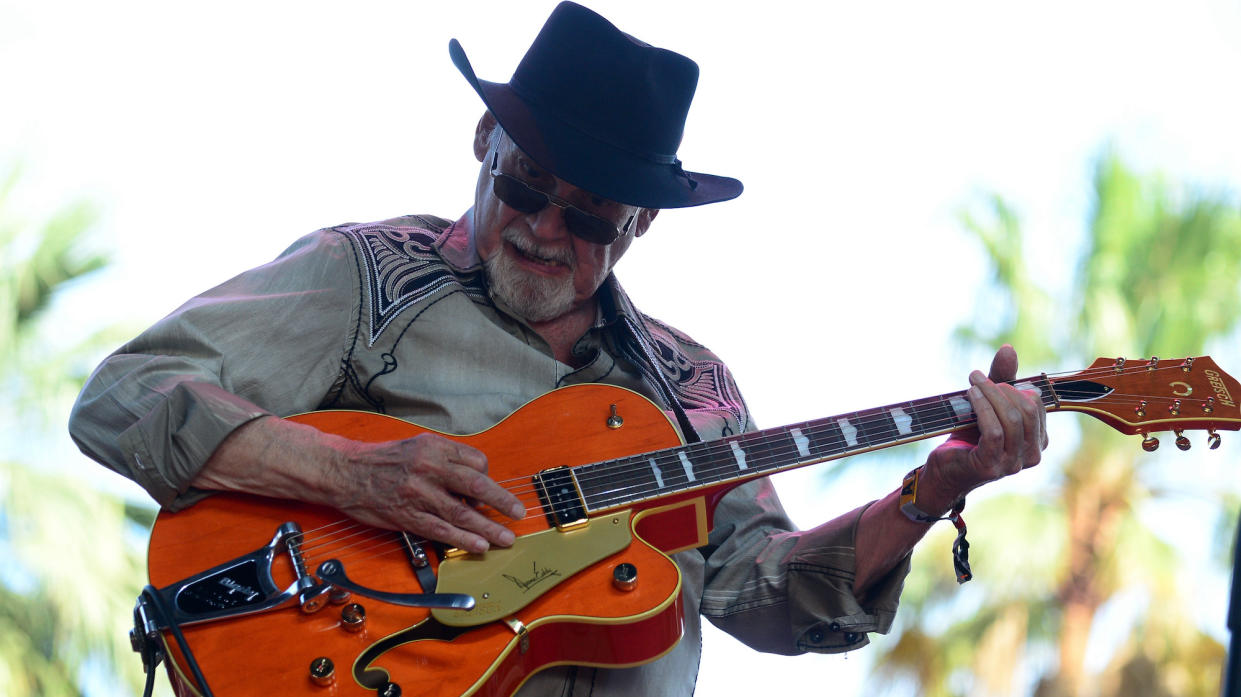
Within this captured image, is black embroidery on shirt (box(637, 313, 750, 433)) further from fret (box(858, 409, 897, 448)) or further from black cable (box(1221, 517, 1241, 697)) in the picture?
black cable (box(1221, 517, 1241, 697))

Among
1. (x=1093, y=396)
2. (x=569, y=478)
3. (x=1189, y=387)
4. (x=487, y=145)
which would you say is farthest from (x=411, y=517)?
(x=1189, y=387)

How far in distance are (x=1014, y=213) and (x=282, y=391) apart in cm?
946

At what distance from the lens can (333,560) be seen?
2.25m

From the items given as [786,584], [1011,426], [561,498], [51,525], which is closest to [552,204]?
[561,498]

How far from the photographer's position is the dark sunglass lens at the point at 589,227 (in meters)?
2.87

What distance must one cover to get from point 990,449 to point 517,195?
124 centimetres

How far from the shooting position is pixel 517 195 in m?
2.82

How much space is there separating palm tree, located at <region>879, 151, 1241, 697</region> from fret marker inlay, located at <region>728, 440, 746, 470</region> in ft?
24.5

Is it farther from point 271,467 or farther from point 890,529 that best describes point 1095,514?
point 271,467

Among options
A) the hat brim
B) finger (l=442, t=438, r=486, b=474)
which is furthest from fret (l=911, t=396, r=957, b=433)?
finger (l=442, t=438, r=486, b=474)

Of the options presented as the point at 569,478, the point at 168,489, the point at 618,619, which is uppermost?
the point at 168,489

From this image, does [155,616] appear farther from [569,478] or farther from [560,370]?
[560,370]

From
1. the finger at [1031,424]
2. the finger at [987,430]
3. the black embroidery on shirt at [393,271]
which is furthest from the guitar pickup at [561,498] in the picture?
the finger at [1031,424]

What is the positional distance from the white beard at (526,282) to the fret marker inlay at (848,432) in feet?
2.44
